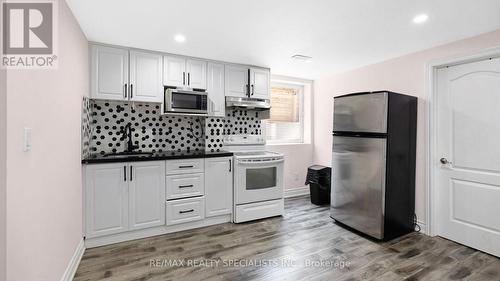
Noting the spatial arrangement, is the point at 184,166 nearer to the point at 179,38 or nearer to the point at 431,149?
the point at 179,38

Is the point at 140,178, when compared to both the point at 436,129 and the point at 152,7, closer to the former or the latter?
the point at 152,7

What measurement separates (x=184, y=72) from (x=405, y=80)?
2962 millimetres

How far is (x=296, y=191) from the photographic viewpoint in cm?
459

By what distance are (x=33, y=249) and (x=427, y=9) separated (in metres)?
3.34

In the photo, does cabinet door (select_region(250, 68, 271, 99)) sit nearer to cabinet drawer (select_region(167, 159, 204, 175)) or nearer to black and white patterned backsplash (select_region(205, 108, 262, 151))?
black and white patterned backsplash (select_region(205, 108, 262, 151))

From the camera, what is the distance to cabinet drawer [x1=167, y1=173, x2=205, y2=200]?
9.69ft

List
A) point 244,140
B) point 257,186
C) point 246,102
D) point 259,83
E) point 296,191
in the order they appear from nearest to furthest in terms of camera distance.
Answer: point 257,186
point 246,102
point 259,83
point 244,140
point 296,191

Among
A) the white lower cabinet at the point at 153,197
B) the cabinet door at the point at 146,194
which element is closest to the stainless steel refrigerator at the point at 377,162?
the white lower cabinet at the point at 153,197

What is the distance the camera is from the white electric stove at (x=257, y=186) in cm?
330

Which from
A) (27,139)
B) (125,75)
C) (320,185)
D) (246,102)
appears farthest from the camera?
(320,185)

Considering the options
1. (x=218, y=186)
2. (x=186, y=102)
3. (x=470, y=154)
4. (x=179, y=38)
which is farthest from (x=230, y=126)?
(x=470, y=154)

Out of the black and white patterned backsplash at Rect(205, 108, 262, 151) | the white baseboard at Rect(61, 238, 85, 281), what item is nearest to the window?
the black and white patterned backsplash at Rect(205, 108, 262, 151)

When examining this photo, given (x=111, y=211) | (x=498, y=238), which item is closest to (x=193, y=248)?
(x=111, y=211)

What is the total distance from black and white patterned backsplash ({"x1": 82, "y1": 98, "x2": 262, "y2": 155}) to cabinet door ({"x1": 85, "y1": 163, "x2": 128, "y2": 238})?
0.98ft
